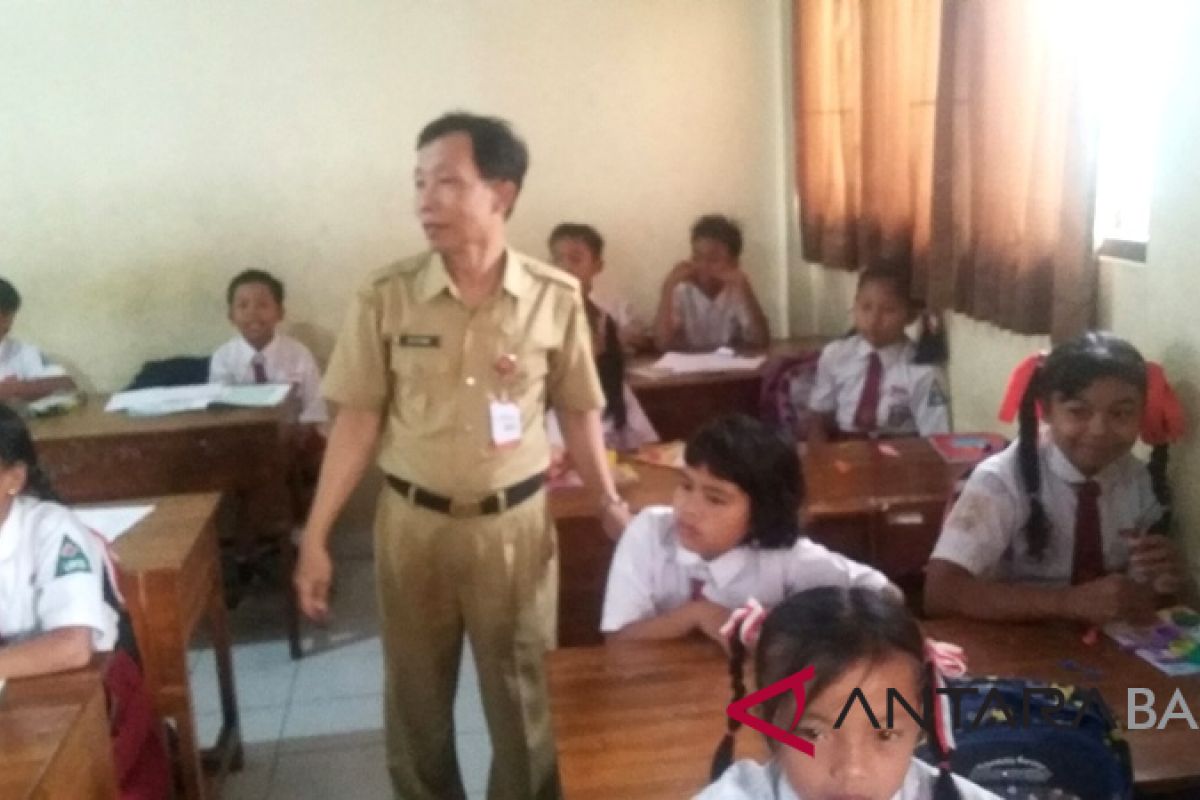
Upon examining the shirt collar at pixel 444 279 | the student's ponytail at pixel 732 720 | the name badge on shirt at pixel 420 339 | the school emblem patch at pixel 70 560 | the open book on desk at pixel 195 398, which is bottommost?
the open book on desk at pixel 195 398

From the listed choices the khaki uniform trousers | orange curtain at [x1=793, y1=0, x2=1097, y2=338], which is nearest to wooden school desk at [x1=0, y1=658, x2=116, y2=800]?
the khaki uniform trousers

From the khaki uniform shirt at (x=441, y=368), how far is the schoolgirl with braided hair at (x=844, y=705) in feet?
3.34

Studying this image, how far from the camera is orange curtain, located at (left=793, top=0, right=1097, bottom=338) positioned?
7.78ft

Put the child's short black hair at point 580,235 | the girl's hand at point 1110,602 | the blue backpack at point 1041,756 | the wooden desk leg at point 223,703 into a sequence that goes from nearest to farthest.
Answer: the blue backpack at point 1041,756
the girl's hand at point 1110,602
the wooden desk leg at point 223,703
the child's short black hair at point 580,235

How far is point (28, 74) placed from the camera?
4266mm

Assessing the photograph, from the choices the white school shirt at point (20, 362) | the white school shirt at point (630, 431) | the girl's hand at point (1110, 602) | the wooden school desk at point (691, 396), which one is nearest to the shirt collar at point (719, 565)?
the girl's hand at point (1110, 602)

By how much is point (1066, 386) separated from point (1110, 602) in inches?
15.0

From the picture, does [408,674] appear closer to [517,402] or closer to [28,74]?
[517,402]

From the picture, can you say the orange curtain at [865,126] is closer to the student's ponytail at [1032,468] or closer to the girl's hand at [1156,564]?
the student's ponytail at [1032,468]

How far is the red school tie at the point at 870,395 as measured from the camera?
3.35 m

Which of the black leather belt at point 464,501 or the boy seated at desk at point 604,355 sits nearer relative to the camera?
the black leather belt at point 464,501

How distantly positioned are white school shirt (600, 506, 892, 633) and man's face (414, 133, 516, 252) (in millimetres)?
624

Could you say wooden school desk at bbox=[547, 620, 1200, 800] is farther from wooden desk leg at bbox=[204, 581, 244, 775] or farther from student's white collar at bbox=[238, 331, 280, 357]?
student's white collar at bbox=[238, 331, 280, 357]

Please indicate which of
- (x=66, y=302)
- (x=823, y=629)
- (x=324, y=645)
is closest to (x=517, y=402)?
(x=823, y=629)
